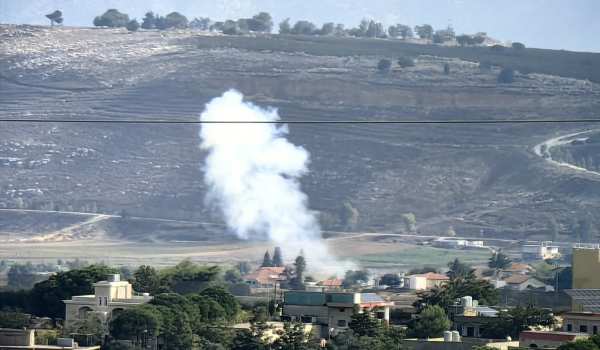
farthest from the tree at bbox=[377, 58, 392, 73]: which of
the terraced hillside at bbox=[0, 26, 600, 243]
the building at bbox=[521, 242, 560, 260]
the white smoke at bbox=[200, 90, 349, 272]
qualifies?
the building at bbox=[521, 242, 560, 260]

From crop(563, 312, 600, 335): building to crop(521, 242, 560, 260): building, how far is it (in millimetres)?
67502

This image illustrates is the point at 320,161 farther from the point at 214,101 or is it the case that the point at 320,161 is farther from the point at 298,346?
the point at 298,346

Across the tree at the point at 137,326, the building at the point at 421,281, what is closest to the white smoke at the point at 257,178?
the building at the point at 421,281

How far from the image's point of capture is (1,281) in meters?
103

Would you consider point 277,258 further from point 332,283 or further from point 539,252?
point 332,283

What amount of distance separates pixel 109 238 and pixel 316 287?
52.5 metres

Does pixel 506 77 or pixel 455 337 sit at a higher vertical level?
pixel 506 77

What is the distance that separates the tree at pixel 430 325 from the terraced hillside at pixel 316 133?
261ft

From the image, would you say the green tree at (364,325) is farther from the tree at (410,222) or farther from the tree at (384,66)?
the tree at (384,66)

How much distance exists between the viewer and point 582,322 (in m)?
54.8

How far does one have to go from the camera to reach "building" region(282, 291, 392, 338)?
206ft

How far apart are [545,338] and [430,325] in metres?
8.20

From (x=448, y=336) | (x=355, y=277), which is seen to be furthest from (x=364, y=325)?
(x=355, y=277)

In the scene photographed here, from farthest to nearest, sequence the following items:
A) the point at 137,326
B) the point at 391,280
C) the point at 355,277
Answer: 1. the point at 355,277
2. the point at 391,280
3. the point at 137,326
